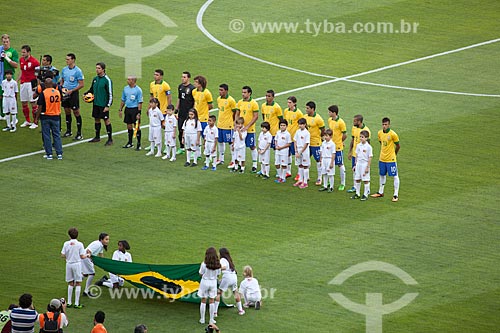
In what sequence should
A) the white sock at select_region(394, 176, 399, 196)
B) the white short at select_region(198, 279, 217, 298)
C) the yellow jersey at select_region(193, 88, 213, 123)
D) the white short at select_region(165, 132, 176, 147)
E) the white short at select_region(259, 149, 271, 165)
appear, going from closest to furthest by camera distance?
the white short at select_region(198, 279, 217, 298)
the white sock at select_region(394, 176, 399, 196)
the white short at select_region(259, 149, 271, 165)
the white short at select_region(165, 132, 176, 147)
the yellow jersey at select_region(193, 88, 213, 123)

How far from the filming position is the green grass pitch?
23.3 meters

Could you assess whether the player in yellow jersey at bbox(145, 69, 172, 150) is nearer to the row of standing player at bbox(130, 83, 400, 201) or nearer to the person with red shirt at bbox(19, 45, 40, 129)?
the row of standing player at bbox(130, 83, 400, 201)

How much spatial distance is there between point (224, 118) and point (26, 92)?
22.9ft

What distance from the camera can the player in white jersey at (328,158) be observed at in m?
29.8

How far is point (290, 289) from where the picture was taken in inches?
934

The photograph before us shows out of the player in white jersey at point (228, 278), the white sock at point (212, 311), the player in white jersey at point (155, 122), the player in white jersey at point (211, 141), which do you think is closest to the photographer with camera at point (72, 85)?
the player in white jersey at point (155, 122)

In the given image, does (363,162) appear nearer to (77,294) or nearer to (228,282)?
(228,282)

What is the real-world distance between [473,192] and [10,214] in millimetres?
12296

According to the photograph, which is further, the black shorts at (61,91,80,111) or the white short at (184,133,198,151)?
the black shorts at (61,91,80,111)

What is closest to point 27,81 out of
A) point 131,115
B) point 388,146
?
point 131,115

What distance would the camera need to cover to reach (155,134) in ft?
105

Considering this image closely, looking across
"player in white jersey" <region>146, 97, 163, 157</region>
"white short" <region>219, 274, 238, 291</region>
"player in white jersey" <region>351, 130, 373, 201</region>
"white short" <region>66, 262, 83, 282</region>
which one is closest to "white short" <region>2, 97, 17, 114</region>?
"player in white jersey" <region>146, 97, 163, 157</region>

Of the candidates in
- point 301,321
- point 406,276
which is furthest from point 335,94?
point 301,321

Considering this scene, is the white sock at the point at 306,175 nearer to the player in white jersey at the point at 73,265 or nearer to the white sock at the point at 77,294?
the player in white jersey at the point at 73,265
